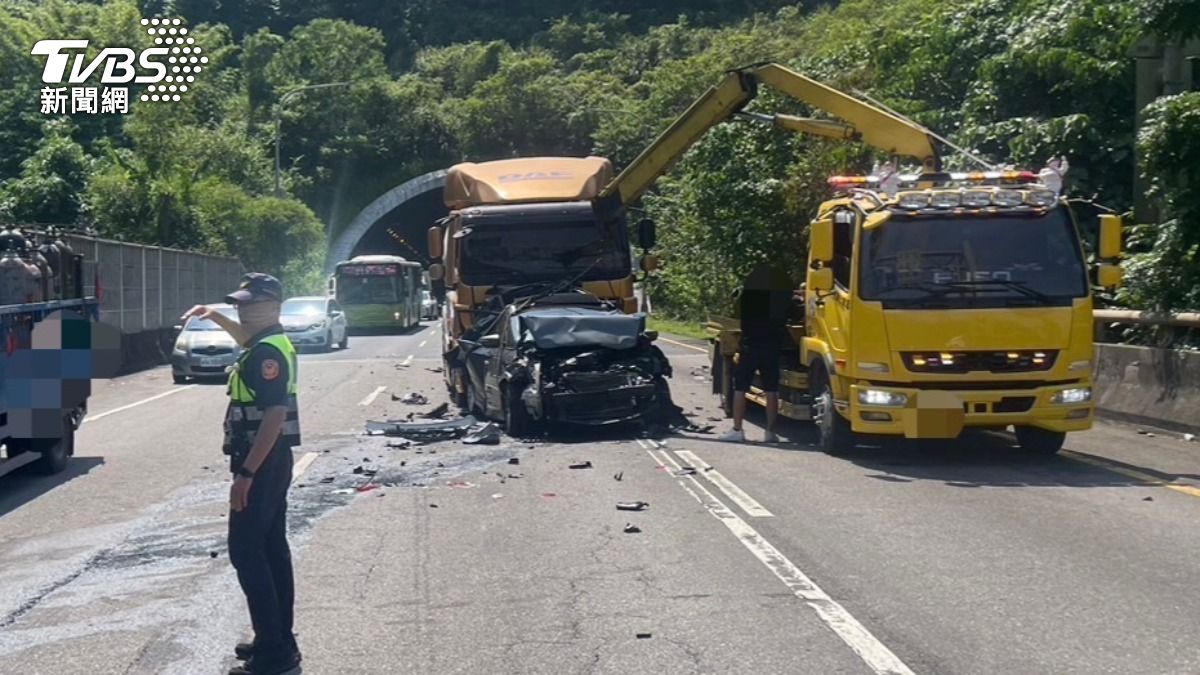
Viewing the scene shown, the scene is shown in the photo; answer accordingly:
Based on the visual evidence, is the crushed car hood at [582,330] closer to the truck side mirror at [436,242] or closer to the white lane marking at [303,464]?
the white lane marking at [303,464]

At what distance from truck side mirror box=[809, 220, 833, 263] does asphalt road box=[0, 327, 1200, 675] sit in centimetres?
200

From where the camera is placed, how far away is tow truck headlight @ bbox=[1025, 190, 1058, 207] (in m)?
13.3

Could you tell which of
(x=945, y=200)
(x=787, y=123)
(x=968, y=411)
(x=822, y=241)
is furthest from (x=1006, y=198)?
(x=787, y=123)

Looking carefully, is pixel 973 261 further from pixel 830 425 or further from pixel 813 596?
pixel 813 596

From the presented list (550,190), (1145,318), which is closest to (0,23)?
(550,190)

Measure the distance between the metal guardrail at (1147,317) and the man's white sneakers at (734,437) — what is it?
4.70 m

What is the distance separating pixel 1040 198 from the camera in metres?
13.3

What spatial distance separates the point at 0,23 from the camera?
61.7 meters

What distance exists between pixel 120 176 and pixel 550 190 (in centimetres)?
3058

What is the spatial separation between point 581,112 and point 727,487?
6893 centimetres

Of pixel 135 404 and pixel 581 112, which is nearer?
pixel 135 404

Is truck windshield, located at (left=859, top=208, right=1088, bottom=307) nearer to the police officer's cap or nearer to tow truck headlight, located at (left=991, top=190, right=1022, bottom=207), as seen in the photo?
tow truck headlight, located at (left=991, top=190, right=1022, bottom=207)

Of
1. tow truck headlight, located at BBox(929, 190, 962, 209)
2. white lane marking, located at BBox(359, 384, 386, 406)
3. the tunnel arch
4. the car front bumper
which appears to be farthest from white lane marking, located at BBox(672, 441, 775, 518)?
the tunnel arch

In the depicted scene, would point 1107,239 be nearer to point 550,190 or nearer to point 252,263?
point 550,190
